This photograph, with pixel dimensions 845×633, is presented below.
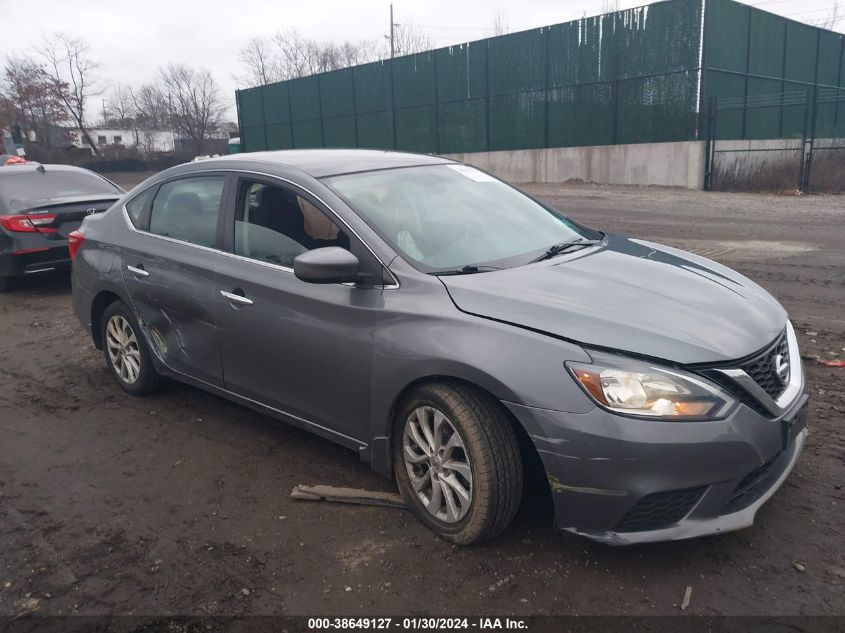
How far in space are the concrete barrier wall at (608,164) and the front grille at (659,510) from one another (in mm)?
22369

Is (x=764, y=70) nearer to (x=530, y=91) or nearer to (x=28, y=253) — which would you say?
(x=530, y=91)

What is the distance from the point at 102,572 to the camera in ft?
10.4

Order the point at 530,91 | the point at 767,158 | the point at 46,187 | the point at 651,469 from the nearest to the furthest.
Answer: the point at 651,469 < the point at 46,187 < the point at 767,158 < the point at 530,91

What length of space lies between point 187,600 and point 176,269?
7.20 feet

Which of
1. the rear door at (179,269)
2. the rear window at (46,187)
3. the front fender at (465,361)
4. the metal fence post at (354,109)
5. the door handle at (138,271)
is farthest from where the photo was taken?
the metal fence post at (354,109)

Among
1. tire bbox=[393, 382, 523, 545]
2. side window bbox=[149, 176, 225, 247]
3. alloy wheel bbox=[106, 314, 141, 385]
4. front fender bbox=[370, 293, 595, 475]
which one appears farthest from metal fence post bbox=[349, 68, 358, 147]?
tire bbox=[393, 382, 523, 545]

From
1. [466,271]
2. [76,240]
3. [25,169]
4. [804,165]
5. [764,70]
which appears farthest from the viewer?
[764,70]

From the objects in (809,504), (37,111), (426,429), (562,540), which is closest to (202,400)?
(426,429)

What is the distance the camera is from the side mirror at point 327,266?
11.0ft

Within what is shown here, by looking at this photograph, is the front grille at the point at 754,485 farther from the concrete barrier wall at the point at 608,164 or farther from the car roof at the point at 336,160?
the concrete barrier wall at the point at 608,164

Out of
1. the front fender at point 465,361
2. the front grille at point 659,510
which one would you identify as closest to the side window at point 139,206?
the front fender at point 465,361

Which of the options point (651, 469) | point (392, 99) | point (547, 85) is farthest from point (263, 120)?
point (651, 469)

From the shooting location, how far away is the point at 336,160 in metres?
4.30

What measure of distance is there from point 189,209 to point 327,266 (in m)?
1.75
